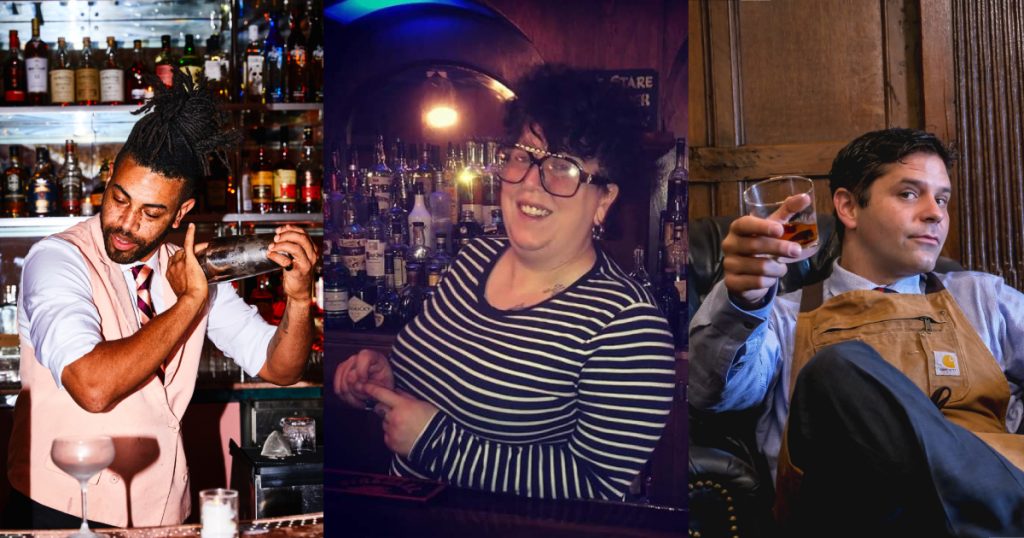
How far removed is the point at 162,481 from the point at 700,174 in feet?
5.53

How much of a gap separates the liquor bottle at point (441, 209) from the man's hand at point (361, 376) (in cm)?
28

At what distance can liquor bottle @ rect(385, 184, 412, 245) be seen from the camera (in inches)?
72.6

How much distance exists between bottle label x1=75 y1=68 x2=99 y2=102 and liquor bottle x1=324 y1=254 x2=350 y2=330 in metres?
1.86

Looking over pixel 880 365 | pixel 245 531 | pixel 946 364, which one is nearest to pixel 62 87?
pixel 245 531

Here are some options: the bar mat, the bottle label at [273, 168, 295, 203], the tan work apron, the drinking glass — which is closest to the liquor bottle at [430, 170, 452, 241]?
the bar mat

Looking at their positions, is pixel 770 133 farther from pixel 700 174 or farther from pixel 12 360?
pixel 12 360

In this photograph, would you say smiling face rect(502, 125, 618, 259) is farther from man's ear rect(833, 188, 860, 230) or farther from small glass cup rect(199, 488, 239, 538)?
man's ear rect(833, 188, 860, 230)

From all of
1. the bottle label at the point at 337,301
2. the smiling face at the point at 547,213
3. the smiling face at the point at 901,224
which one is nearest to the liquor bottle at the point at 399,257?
the bottle label at the point at 337,301

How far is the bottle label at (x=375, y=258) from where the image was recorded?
185 cm

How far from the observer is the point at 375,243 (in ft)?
6.06

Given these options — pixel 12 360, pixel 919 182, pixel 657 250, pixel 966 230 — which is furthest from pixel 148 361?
pixel 966 230

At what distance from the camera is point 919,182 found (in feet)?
8.29

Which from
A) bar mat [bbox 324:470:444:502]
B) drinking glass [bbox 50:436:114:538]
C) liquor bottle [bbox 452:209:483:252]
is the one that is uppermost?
liquor bottle [bbox 452:209:483:252]

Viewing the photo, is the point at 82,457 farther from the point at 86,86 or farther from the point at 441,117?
the point at 86,86
